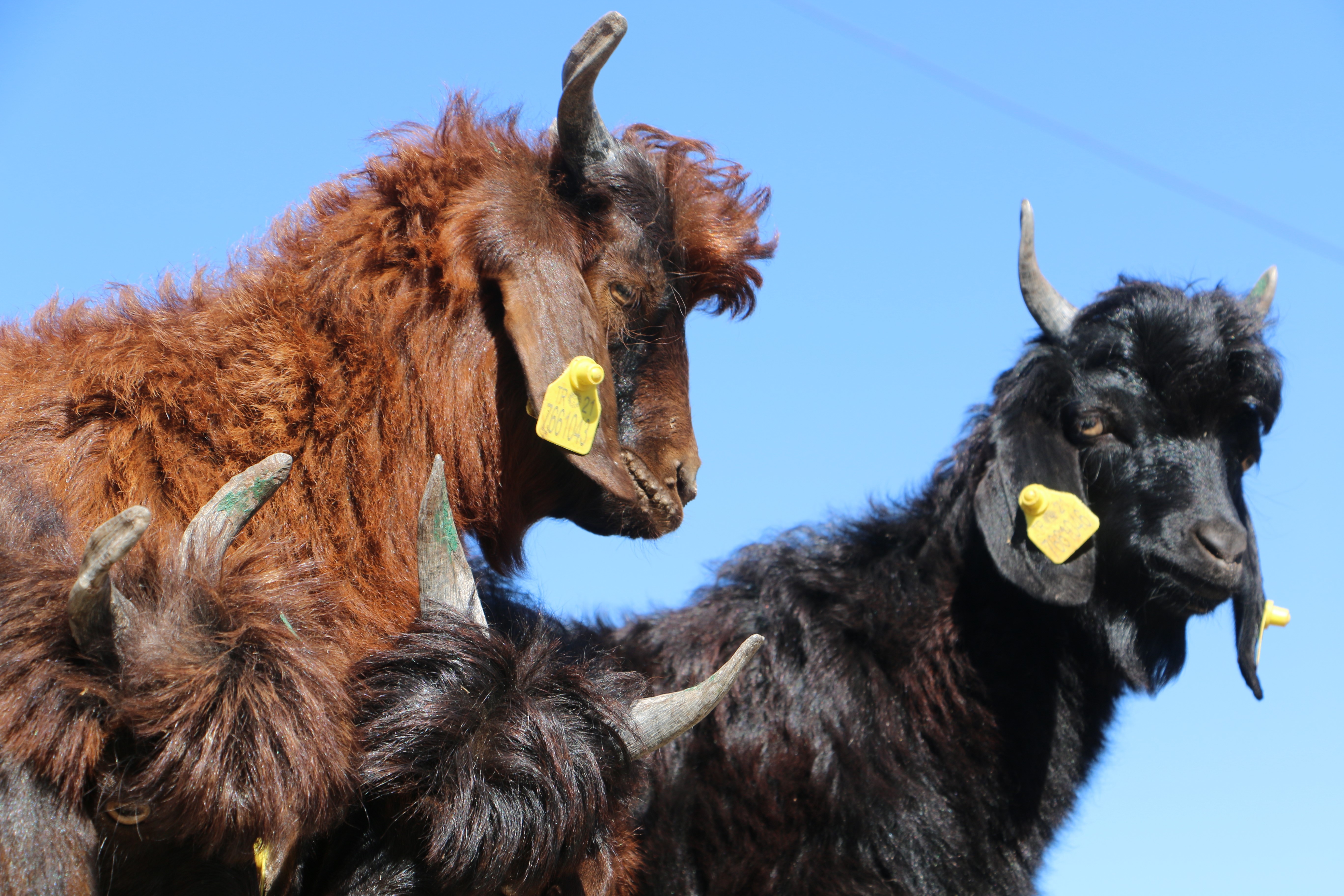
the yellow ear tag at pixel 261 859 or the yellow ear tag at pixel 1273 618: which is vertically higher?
the yellow ear tag at pixel 1273 618

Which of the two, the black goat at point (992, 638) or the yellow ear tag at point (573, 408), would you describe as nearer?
the yellow ear tag at point (573, 408)

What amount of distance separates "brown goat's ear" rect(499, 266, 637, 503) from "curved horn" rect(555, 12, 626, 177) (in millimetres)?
437

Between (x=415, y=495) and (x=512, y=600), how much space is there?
70 centimetres

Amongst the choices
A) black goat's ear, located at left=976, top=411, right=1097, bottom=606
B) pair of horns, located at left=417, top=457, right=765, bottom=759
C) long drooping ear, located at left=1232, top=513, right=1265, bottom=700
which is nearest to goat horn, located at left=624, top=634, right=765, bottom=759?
pair of horns, located at left=417, top=457, right=765, bottom=759

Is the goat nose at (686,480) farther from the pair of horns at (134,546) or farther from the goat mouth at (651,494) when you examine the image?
the pair of horns at (134,546)

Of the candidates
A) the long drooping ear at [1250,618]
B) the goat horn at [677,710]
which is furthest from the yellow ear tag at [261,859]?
the long drooping ear at [1250,618]

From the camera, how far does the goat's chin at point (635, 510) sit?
425 centimetres

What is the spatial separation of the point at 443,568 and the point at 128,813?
1006 millimetres

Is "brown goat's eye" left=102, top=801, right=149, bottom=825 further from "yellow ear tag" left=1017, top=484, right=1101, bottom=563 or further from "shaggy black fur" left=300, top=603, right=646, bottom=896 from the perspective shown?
"yellow ear tag" left=1017, top=484, right=1101, bottom=563

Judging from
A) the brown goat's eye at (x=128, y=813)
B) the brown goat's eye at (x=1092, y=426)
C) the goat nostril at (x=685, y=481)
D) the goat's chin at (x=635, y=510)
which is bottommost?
the brown goat's eye at (x=128, y=813)

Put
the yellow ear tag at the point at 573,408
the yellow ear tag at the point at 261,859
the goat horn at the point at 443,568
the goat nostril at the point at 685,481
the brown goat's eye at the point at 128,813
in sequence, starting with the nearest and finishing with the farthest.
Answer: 1. the brown goat's eye at the point at 128,813
2. the yellow ear tag at the point at 261,859
3. the goat horn at the point at 443,568
4. the yellow ear tag at the point at 573,408
5. the goat nostril at the point at 685,481

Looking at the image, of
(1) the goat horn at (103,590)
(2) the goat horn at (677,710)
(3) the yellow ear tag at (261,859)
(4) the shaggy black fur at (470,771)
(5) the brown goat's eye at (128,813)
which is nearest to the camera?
(1) the goat horn at (103,590)

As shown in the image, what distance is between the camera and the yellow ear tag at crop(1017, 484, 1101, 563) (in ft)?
16.8

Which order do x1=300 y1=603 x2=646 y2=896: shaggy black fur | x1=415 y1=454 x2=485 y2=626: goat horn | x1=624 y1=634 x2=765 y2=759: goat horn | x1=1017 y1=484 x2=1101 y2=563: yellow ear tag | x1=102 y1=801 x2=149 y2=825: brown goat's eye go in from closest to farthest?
1. x1=102 y1=801 x2=149 y2=825: brown goat's eye
2. x1=300 y1=603 x2=646 y2=896: shaggy black fur
3. x1=415 y1=454 x2=485 y2=626: goat horn
4. x1=624 y1=634 x2=765 y2=759: goat horn
5. x1=1017 y1=484 x2=1101 y2=563: yellow ear tag
